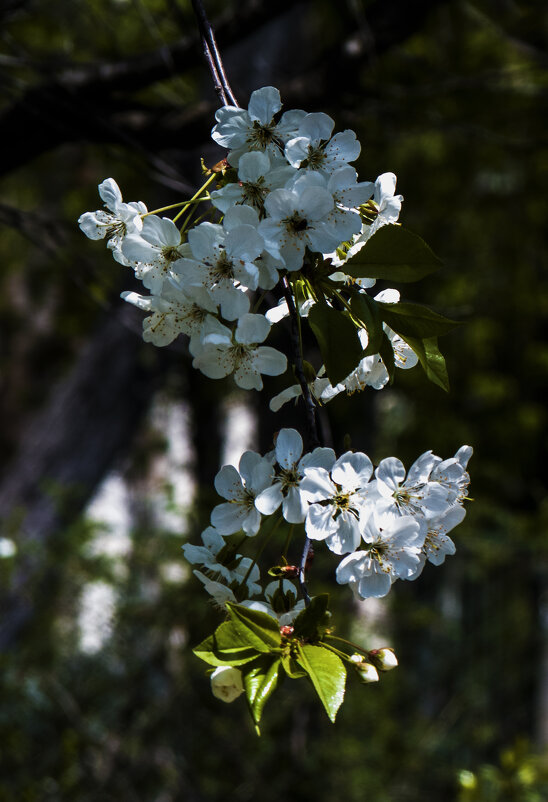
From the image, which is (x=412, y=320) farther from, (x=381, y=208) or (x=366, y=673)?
(x=366, y=673)

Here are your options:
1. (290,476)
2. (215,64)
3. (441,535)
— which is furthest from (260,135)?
(441,535)

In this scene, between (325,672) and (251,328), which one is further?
(251,328)

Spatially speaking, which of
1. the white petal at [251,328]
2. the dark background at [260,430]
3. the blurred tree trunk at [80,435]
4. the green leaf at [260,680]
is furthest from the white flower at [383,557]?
the blurred tree trunk at [80,435]

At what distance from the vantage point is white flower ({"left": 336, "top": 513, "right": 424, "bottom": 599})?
0.68 m

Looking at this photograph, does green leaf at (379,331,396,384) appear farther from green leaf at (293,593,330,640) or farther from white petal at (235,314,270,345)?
green leaf at (293,593,330,640)

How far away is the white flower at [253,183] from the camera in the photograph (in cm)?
68

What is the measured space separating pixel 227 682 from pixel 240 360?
33 centimetres

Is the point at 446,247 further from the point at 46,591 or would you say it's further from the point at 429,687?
the point at 46,591

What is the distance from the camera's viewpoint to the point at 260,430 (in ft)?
13.2

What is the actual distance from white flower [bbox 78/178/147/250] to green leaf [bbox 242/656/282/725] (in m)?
0.47

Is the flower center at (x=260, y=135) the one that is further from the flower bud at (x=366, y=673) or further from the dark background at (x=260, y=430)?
the dark background at (x=260, y=430)

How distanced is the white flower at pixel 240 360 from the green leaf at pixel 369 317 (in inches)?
4.0

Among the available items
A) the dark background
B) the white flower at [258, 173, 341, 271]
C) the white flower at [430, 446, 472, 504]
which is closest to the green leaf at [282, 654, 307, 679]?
the white flower at [430, 446, 472, 504]

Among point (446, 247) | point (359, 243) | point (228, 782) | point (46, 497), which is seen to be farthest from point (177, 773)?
point (446, 247)
